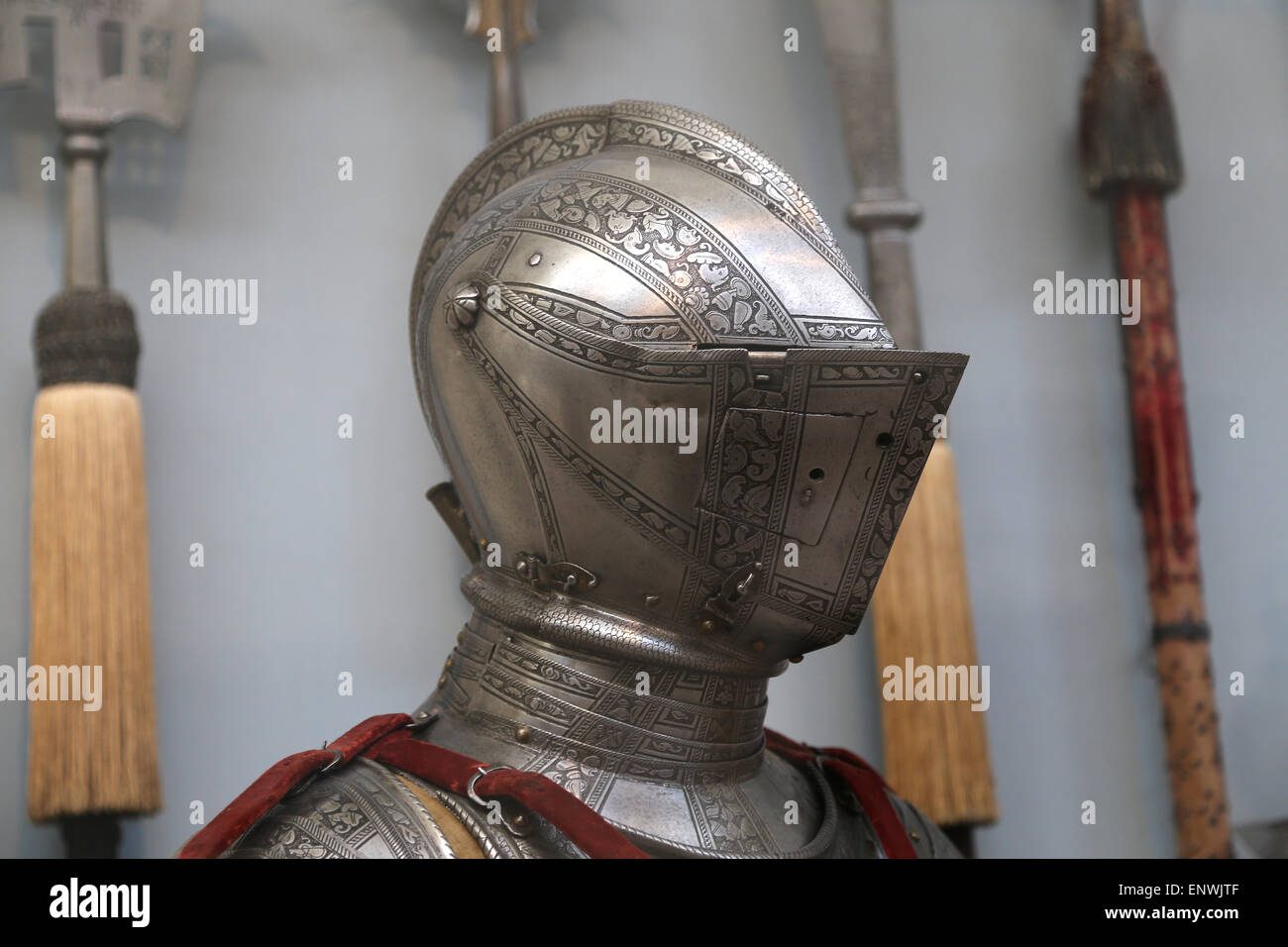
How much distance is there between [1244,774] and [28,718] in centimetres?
256

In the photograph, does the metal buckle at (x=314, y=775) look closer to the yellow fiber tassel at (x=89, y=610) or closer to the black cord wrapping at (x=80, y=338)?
the yellow fiber tassel at (x=89, y=610)

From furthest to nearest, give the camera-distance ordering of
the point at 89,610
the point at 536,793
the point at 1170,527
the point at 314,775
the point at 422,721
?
the point at 1170,527 → the point at 89,610 → the point at 422,721 → the point at 314,775 → the point at 536,793

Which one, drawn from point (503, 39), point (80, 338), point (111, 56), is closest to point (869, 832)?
point (80, 338)

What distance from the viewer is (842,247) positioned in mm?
2986

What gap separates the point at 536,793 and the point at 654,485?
0.40 m

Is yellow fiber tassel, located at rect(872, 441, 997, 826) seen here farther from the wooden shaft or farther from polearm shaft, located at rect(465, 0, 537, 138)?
polearm shaft, located at rect(465, 0, 537, 138)

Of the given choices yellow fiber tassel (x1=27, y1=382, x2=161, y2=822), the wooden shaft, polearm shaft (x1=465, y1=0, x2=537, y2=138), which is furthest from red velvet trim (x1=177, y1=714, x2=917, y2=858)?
the wooden shaft

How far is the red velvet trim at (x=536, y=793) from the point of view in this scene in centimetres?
149

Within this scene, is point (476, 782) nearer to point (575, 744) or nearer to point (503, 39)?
point (575, 744)

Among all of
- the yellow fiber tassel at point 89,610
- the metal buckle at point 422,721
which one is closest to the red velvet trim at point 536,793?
the metal buckle at point 422,721

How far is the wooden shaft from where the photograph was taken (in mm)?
2875
